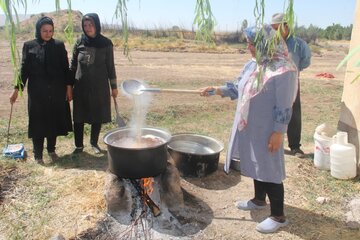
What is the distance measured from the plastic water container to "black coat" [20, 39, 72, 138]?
343cm

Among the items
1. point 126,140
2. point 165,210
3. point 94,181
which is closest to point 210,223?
point 165,210

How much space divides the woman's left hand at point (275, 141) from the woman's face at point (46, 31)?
3.12 meters

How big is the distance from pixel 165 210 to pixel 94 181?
103 centimetres

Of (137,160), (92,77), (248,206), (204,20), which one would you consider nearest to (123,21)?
(204,20)

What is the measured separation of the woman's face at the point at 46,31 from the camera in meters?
4.83

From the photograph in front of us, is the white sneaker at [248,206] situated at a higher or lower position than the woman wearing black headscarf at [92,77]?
lower

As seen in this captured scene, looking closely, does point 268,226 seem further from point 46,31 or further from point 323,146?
point 46,31

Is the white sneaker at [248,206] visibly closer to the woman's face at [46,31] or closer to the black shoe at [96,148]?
the black shoe at [96,148]

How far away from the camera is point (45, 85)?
503cm

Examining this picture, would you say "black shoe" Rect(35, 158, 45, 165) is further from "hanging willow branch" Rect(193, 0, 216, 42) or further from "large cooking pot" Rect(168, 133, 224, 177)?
"hanging willow branch" Rect(193, 0, 216, 42)

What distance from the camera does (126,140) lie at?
3.94 metres

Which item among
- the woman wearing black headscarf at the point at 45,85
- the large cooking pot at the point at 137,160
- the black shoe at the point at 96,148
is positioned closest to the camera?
the large cooking pot at the point at 137,160

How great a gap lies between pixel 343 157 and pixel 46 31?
13.1 ft

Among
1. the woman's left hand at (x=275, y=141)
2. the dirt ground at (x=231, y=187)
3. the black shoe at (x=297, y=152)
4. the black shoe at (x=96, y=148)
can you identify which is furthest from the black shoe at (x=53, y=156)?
the black shoe at (x=297, y=152)
